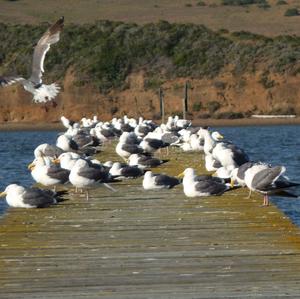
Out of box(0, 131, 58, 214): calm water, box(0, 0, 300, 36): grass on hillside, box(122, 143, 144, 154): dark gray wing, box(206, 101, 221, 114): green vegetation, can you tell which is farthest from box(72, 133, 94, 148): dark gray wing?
box(0, 0, 300, 36): grass on hillside

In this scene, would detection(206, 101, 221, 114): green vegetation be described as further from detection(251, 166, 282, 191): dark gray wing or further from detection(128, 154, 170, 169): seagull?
detection(251, 166, 282, 191): dark gray wing

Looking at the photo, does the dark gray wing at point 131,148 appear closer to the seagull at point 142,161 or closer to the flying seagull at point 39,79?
the seagull at point 142,161

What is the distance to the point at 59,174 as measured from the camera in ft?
57.8

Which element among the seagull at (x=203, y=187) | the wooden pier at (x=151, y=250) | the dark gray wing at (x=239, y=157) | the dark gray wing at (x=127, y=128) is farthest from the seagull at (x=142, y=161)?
the dark gray wing at (x=127, y=128)

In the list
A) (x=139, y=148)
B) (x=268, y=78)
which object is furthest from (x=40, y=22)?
(x=139, y=148)

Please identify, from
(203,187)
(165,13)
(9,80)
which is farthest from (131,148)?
(165,13)

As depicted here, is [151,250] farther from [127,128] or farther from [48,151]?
[127,128]

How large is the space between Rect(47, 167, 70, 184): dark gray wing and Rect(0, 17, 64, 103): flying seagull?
1.51m

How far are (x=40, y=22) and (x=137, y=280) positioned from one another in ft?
261

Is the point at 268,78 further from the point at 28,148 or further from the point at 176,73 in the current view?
the point at 28,148

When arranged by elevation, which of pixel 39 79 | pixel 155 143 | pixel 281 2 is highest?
pixel 39 79

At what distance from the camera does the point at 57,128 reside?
6394cm

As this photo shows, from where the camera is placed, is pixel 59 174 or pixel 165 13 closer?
pixel 59 174

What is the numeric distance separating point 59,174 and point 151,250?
231 inches
